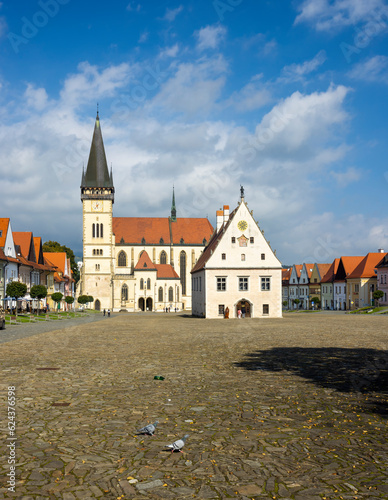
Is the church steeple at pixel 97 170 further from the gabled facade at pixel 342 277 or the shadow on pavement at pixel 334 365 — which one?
the shadow on pavement at pixel 334 365

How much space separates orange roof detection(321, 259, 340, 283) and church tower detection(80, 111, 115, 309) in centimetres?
4700

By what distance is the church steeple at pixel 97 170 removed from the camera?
107 m

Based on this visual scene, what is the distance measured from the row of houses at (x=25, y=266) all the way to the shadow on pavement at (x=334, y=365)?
35995 millimetres

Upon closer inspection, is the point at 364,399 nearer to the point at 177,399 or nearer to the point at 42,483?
the point at 177,399

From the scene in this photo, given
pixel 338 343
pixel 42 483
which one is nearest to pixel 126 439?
pixel 42 483

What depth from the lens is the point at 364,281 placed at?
92938 mm

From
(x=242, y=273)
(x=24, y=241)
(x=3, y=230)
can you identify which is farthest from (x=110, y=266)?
(x=242, y=273)

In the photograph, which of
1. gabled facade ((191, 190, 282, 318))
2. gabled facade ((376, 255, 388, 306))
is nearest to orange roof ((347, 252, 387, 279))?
gabled facade ((376, 255, 388, 306))

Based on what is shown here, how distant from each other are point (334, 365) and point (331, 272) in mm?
99649

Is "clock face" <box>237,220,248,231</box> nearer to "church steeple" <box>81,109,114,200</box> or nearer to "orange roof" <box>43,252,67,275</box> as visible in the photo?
"orange roof" <box>43,252,67,275</box>

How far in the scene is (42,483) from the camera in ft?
17.3

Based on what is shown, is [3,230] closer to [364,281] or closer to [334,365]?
[334,365]

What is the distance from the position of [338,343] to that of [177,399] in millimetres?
13951

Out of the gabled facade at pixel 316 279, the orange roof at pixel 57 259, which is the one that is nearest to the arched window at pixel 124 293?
the orange roof at pixel 57 259
